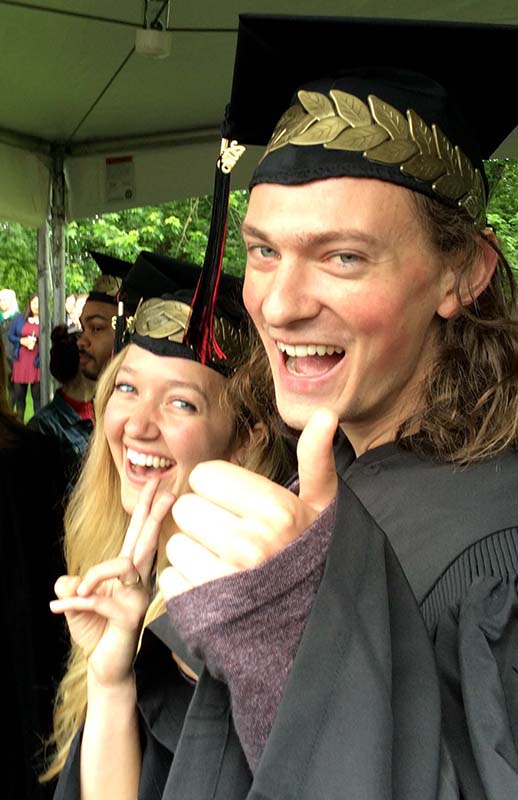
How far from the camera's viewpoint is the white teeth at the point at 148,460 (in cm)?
254

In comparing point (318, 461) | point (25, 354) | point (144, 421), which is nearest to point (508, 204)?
point (25, 354)

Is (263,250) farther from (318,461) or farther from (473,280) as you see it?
(318,461)

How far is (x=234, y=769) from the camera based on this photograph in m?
1.11

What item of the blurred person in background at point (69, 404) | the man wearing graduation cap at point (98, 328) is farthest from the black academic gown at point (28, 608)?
the man wearing graduation cap at point (98, 328)

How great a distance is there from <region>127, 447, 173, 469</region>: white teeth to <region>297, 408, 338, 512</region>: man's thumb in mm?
1532

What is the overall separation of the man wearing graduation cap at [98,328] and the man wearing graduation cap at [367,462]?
3.05m

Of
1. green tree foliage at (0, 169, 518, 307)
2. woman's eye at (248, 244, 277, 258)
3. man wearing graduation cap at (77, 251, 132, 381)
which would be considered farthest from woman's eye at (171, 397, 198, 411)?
green tree foliage at (0, 169, 518, 307)

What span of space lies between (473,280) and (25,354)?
8.84m

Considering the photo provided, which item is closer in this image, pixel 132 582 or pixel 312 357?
pixel 312 357

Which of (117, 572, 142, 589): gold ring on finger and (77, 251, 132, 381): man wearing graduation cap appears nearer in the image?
(117, 572, 142, 589): gold ring on finger

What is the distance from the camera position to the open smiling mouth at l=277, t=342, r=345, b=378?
143 centimetres

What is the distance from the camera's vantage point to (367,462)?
4.94 ft

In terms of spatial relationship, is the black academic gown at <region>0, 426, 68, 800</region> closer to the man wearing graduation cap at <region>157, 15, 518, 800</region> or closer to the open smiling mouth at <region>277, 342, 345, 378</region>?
the man wearing graduation cap at <region>157, 15, 518, 800</region>

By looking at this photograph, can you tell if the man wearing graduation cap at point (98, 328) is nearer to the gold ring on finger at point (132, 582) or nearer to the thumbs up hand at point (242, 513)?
the gold ring on finger at point (132, 582)
